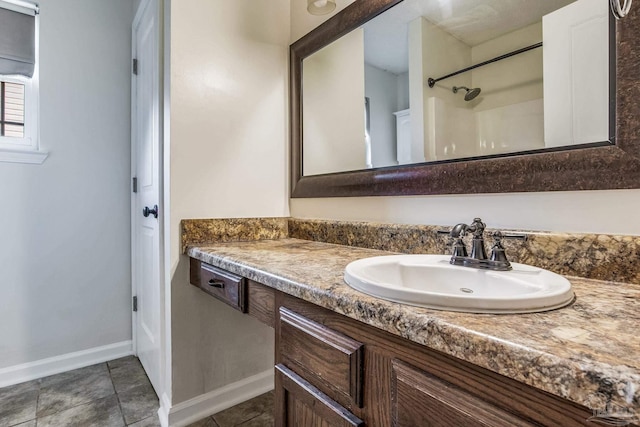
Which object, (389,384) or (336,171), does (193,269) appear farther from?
(389,384)

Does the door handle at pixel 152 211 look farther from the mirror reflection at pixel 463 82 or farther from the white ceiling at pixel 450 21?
the white ceiling at pixel 450 21

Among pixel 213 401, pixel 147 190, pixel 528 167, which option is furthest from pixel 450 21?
pixel 213 401

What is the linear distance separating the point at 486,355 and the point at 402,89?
3.33 feet

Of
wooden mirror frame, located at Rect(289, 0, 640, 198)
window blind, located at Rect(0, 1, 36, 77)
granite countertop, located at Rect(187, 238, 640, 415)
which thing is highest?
window blind, located at Rect(0, 1, 36, 77)

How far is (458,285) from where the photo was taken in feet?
2.64

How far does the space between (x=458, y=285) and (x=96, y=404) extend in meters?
1.72

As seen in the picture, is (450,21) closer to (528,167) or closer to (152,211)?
(528,167)

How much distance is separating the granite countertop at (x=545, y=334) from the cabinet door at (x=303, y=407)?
21 cm

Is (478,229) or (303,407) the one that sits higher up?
(478,229)

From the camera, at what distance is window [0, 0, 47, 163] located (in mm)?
1713

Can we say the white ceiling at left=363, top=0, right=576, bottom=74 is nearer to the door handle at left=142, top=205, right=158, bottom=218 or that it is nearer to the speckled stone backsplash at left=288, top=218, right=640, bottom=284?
the speckled stone backsplash at left=288, top=218, right=640, bottom=284

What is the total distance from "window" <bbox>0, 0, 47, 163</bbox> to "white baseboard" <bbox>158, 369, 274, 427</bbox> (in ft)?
Result: 4.93

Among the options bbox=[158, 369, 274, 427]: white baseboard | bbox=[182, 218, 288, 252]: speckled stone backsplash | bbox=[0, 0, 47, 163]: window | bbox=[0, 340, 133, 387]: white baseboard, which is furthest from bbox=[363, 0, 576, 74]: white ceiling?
bbox=[0, 340, 133, 387]: white baseboard

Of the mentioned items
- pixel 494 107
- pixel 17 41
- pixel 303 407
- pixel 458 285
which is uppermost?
pixel 17 41
